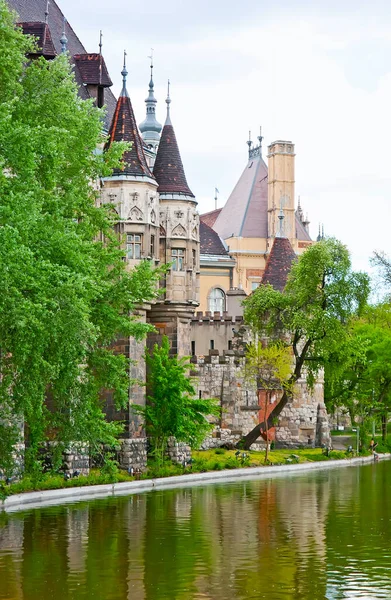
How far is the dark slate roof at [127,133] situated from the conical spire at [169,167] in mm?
2069

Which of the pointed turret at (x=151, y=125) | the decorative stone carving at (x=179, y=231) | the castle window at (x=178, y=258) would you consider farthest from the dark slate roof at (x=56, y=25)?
the pointed turret at (x=151, y=125)

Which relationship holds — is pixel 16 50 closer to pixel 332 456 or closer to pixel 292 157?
pixel 332 456

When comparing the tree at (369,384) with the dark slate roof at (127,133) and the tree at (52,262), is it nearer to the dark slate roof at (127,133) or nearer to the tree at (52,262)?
the dark slate roof at (127,133)

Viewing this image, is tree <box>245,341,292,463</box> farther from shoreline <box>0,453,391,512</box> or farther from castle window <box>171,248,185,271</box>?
castle window <box>171,248,185,271</box>

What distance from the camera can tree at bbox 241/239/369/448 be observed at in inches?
1984

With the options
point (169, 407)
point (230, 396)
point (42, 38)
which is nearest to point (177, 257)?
point (169, 407)

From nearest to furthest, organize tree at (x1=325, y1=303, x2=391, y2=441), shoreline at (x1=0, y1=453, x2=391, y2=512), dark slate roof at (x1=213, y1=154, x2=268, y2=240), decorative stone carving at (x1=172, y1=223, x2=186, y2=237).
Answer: shoreline at (x1=0, y1=453, x2=391, y2=512) → decorative stone carving at (x1=172, y1=223, x2=186, y2=237) → tree at (x1=325, y1=303, x2=391, y2=441) → dark slate roof at (x1=213, y1=154, x2=268, y2=240)

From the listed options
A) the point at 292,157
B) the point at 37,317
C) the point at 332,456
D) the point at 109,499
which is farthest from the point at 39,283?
the point at 292,157

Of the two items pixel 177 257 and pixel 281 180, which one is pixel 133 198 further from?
pixel 281 180

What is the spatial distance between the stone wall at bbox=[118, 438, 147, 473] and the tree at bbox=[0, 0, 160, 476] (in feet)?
25.3

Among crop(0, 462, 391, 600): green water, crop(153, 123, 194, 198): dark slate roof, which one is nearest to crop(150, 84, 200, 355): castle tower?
crop(153, 123, 194, 198): dark slate roof

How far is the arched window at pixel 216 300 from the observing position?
8469cm

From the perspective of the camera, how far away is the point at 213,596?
55.1ft

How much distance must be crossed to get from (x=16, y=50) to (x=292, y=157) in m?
66.2
